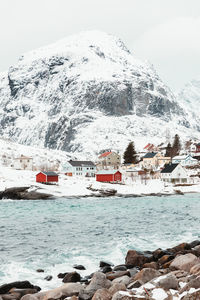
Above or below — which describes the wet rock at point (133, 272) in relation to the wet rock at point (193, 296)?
below

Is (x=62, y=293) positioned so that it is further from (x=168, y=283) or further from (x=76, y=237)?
(x=76, y=237)

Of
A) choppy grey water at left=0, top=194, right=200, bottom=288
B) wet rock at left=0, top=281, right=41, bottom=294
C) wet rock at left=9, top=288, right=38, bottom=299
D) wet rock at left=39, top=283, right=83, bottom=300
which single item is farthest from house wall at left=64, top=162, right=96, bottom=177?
wet rock at left=39, top=283, right=83, bottom=300

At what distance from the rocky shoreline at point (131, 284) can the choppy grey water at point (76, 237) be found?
1426 millimetres

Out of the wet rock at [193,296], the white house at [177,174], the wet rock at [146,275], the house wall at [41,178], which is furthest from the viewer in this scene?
the white house at [177,174]

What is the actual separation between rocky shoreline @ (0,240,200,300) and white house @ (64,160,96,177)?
104578 millimetres

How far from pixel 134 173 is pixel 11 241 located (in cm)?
9469

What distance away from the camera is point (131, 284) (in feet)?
46.6

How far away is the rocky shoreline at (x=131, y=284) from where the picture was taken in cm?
1188

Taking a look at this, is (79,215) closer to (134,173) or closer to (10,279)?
(10,279)

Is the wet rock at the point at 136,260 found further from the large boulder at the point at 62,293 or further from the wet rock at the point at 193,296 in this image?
the wet rock at the point at 193,296

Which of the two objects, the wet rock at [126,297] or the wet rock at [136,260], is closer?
the wet rock at [126,297]

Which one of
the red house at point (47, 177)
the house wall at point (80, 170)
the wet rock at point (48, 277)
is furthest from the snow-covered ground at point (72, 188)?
the wet rock at point (48, 277)

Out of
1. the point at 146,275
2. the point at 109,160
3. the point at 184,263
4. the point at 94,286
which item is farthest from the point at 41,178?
the point at 109,160

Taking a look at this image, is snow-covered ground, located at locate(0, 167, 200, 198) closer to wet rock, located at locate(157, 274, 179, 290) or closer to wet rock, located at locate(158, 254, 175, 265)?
wet rock, located at locate(158, 254, 175, 265)
